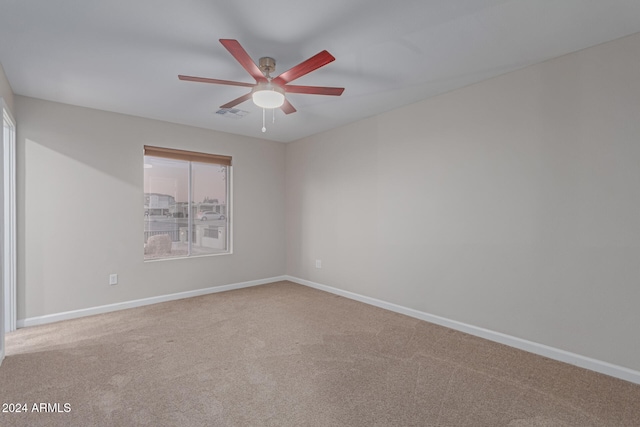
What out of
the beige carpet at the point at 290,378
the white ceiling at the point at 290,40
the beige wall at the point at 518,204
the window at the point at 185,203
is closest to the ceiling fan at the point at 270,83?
the white ceiling at the point at 290,40

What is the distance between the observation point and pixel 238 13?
81.4 inches

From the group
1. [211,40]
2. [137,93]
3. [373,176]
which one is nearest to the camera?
[211,40]

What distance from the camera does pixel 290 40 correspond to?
7.80ft

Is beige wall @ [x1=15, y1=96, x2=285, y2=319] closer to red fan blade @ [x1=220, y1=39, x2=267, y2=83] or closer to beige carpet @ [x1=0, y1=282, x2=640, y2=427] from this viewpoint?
beige carpet @ [x1=0, y1=282, x2=640, y2=427]

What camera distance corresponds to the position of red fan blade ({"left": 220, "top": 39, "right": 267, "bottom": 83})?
6.25 feet

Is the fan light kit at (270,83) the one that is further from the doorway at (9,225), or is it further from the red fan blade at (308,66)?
the doorway at (9,225)

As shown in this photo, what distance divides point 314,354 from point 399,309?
1491 millimetres

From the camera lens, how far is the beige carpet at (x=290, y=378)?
1.95 m

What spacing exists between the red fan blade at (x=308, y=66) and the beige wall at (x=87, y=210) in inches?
102

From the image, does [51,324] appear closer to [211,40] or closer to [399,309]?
[211,40]

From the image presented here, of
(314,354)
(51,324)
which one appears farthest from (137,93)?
(314,354)

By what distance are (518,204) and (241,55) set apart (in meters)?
2.60

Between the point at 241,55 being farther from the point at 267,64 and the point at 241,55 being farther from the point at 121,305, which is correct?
the point at 121,305

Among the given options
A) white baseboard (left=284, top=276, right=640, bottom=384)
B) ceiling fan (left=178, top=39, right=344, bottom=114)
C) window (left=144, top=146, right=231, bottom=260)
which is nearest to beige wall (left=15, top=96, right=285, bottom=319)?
window (left=144, top=146, right=231, bottom=260)
